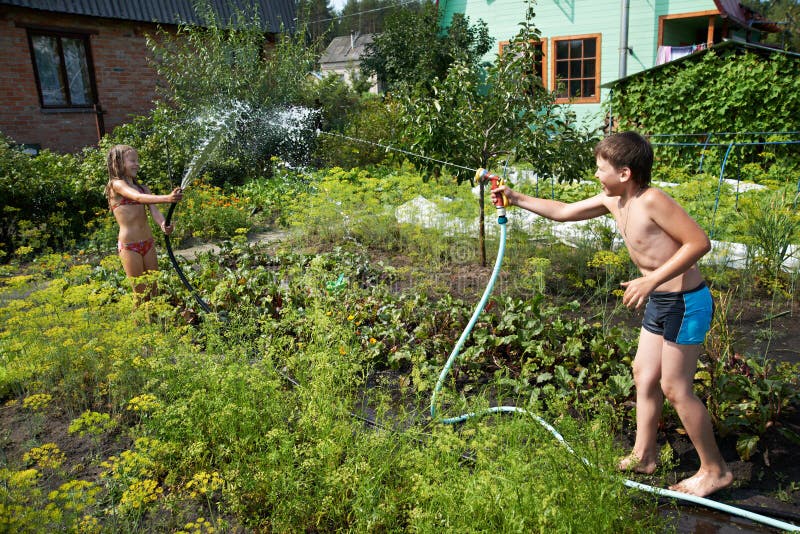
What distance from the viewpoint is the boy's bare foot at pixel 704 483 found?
2744 mm

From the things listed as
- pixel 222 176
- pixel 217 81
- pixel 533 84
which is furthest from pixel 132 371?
pixel 217 81

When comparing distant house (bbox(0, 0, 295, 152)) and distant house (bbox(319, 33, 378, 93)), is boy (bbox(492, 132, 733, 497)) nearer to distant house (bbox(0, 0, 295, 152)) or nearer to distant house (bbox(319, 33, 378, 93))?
distant house (bbox(0, 0, 295, 152))

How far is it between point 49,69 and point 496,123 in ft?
35.2

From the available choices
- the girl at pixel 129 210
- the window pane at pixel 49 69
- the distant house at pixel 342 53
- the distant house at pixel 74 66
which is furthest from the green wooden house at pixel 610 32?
the distant house at pixel 342 53

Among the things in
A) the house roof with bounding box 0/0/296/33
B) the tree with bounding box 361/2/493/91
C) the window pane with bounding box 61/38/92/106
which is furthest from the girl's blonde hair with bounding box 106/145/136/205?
the tree with bounding box 361/2/493/91

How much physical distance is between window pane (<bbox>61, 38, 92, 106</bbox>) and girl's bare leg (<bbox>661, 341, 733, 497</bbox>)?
44.1 feet

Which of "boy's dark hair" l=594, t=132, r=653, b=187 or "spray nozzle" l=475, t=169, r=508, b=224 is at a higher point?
"boy's dark hair" l=594, t=132, r=653, b=187

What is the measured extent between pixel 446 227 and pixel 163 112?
7514 millimetres

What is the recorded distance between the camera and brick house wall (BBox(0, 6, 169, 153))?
11648 mm

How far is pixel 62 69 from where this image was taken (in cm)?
1263

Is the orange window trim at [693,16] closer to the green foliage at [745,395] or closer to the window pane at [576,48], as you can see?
the window pane at [576,48]

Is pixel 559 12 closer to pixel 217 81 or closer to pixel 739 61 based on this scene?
pixel 739 61

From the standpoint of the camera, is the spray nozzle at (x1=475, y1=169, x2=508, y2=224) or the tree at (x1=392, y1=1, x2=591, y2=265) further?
the tree at (x1=392, y1=1, x2=591, y2=265)

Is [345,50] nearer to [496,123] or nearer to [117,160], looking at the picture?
[496,123]
